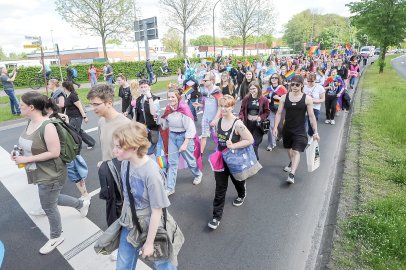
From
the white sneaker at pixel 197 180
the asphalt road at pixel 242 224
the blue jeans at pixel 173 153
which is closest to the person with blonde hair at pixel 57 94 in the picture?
the asphalt road at pixel 242 224

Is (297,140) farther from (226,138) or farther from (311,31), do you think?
(311,31)

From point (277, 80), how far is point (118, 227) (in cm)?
548

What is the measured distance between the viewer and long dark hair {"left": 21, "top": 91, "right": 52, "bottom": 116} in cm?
284

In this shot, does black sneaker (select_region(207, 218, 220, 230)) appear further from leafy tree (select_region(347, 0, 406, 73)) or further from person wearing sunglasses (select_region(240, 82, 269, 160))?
leafy tree (select_region(347, 0, 406, 73))

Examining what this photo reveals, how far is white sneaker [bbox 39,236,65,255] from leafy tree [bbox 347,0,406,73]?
79.5ft

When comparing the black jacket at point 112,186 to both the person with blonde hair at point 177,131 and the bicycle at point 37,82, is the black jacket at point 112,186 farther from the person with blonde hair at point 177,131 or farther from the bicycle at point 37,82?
the bicycle at point 37,82

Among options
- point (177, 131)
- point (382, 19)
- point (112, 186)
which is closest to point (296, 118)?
point (177, 131)

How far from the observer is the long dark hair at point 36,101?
2844 millimetres

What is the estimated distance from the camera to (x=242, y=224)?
3.77 m

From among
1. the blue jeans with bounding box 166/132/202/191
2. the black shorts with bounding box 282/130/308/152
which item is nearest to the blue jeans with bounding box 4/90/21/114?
the blue jeans with bounding box 166/132/202/191

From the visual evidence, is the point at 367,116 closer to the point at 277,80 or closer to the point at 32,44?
the point at 277,80

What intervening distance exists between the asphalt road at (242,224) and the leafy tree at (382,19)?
2035 centimetres

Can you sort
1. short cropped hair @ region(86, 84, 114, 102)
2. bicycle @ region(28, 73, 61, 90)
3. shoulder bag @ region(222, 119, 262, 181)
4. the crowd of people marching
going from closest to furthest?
the crowd of people marching → short cropped hair @ region(86, 84, 114, 102) → shoulder bag @ region(222, 119, 262, 181) → bicycle @ region(28, 73, 61, 90)

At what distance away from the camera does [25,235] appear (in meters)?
3.67
